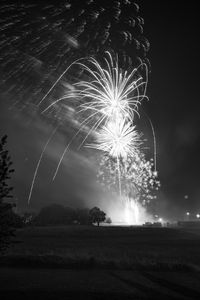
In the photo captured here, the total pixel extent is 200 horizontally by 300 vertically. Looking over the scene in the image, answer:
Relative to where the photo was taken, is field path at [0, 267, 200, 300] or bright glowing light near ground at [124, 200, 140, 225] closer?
field path at [0, 267, 200, 300]

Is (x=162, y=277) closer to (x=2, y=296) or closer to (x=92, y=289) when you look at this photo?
(x=92, y=289)

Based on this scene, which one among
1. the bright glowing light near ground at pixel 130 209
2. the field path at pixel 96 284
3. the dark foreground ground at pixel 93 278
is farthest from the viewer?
the bright glowing light near ground at pixel 130 209

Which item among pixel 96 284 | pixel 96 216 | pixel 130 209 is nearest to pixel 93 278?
pixel 96 284

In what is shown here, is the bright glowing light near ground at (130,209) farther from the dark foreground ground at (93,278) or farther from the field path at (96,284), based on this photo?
the field path at (96,284)

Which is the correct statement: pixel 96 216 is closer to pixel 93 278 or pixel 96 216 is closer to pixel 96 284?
pixel 93 278

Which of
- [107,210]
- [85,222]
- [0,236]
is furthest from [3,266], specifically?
[107,210]

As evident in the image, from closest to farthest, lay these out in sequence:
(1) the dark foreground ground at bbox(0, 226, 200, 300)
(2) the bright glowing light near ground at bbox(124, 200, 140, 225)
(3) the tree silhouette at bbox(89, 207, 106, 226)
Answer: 1. (1) the dark foreground ground at bbox(0, 226, 200, 300)
2. (2) the bright glowing light near ground at bbox(124, 200, 140, 225)
3. (3) the tree silhouette at bbox(89, 207, 106, 226)

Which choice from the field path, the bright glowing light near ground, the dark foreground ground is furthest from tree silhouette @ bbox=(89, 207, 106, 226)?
the field path

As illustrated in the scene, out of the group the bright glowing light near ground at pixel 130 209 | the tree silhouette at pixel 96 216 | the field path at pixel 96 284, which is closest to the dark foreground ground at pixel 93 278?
the field path at pixel 96 284

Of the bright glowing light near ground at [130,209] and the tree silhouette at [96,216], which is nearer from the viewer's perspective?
the bright glowing light near ground at [130,209]

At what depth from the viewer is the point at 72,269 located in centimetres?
2559

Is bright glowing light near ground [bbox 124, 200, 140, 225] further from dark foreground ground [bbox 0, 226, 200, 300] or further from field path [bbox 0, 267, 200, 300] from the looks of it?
field path [bbox 0, 267, 200, 300]

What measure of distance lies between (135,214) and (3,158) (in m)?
83.0

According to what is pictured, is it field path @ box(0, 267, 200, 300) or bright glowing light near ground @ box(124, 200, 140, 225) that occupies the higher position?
bright glowing light near ground @ box(124, 200, 140, 225)
